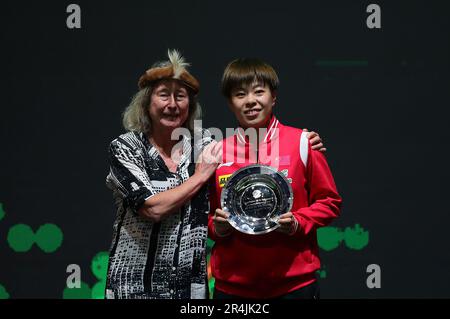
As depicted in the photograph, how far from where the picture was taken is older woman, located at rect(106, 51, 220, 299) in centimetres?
197

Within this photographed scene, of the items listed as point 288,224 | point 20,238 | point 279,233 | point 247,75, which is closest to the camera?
point 288,224

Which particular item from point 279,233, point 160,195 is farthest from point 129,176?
point 279,233

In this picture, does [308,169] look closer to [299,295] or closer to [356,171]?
[299,295]

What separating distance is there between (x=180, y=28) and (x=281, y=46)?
60 cm

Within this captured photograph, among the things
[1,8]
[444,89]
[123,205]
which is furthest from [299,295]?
[1,8]

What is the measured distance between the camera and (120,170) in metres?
2.05

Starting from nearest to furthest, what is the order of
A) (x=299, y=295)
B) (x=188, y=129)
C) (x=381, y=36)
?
(x=299, y=295) → (x=188, y=129) → (x=381, y=36)

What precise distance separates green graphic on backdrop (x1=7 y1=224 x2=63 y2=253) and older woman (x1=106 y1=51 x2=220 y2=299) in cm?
150

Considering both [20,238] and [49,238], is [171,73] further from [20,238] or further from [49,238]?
[20,238]

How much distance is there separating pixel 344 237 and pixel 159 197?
1719mm

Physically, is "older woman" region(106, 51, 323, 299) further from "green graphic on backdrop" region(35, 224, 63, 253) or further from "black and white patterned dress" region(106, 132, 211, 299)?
"green graphic on backdrop" region(35, 224, 63, 253)

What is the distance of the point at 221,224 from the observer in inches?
79.0

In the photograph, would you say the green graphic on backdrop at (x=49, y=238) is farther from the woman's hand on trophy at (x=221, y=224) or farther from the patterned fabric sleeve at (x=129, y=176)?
the woman's hand on trophy at (x=221, y=224)

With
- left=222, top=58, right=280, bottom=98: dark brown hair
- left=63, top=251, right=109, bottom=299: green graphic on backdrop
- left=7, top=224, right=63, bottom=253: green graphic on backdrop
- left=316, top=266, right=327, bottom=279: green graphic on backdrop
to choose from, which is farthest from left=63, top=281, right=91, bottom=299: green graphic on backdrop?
left=222, top=58, right=280, bottom=98: dark brown hair
